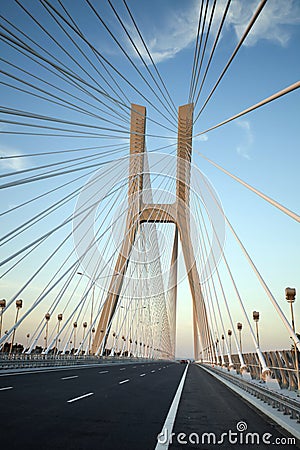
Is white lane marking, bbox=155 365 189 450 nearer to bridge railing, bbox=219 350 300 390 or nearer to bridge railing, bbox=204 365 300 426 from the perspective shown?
bridge railing, bbox=204 365 300 426

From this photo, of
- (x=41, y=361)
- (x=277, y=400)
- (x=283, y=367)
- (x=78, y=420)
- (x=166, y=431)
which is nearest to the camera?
(x=166, y=431)

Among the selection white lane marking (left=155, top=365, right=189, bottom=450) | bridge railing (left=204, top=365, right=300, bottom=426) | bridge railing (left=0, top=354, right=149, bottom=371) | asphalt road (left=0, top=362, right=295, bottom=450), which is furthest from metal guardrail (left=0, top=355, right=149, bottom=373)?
white lane marking (left=155, top=365, right=189, bottom=450)

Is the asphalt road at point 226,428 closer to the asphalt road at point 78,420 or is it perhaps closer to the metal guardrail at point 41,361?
the asphalt road at point 78,420

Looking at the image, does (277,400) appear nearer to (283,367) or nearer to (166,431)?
(283,367)

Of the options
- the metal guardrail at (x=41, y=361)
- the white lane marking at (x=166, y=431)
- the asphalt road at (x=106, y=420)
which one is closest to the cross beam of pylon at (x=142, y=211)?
the metal guardrail at (x=41, y=361)

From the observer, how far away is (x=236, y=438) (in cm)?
723

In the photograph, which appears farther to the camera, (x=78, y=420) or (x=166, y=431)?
(x=78, y=420)

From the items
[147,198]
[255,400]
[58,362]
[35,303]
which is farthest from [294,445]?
[147,198]

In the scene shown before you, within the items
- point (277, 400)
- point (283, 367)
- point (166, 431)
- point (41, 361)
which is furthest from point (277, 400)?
point (41, 361)

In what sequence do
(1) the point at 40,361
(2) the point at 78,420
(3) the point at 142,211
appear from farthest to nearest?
(3) the point at 142,211
(1) the point at 40,361
(2) the point at 78,420

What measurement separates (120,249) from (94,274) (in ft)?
17.2

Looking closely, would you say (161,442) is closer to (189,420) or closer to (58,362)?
(189,420)

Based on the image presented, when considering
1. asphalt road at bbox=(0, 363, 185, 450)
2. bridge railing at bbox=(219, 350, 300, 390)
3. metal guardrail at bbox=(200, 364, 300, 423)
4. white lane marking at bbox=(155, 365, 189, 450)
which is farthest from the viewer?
bridge railing at bbox=(219, 350, 300, 390)

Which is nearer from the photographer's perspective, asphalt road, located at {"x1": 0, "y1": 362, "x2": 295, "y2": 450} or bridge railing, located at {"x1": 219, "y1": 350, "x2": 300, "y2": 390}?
asphalt road, located at {"x1": 0, "y1": 362, "x2": 295, "y2": 450}
